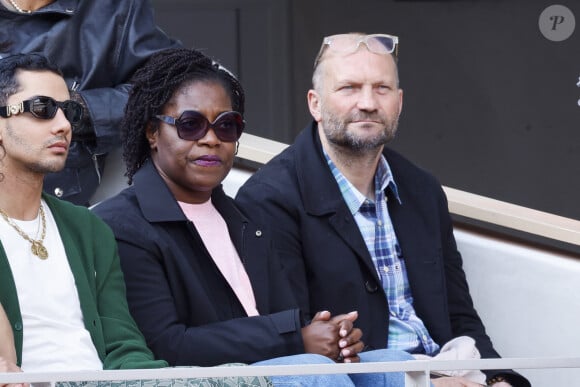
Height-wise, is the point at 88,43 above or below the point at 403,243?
above

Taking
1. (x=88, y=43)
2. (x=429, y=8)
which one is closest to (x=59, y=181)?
(x=88, y=43)

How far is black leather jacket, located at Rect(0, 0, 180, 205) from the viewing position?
3.87 m

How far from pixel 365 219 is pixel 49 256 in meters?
1.23

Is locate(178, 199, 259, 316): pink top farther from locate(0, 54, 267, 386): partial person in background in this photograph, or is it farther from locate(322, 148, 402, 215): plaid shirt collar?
locate(322, 148, 402, 215): plaid shirt collar

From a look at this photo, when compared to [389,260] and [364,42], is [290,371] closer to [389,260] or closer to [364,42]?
[389,260]

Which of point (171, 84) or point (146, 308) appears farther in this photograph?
point (171, 84)

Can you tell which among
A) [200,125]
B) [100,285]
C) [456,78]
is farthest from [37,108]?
[456,78]

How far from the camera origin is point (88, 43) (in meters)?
3.96

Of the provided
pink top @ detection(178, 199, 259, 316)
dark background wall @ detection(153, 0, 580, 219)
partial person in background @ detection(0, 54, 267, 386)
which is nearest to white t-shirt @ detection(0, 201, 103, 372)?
partial person in background @ detection(0, 54, 267, 386)

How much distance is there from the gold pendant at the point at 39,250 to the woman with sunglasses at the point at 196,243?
1.05ft

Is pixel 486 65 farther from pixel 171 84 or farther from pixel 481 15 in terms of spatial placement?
pixel 171 84

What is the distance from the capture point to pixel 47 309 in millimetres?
2953

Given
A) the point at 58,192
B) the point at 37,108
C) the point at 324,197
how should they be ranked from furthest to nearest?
the point at 324,197, the point at 58,192, the point at 37,108

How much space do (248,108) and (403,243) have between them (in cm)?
297
